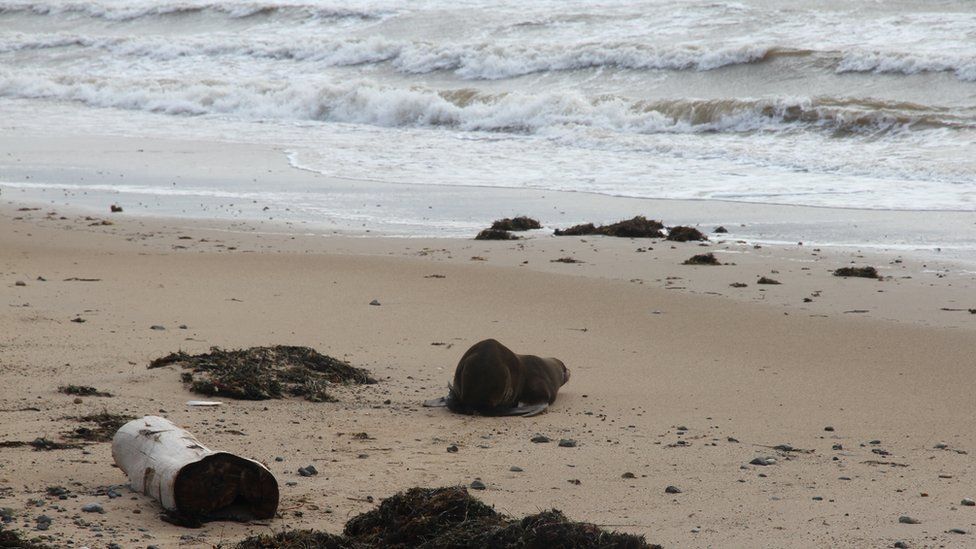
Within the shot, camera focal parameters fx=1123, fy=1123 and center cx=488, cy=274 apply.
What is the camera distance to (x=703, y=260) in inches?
374

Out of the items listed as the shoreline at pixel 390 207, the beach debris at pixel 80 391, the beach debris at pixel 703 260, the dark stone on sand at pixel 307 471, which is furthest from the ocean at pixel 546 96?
the dark stone on sand at pixel 307 471

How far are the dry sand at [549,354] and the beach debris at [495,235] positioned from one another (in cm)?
32

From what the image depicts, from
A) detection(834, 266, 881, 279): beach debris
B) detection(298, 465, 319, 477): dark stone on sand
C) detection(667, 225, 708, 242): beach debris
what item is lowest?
detection(298, 465, 319, 477): dark stone on sand

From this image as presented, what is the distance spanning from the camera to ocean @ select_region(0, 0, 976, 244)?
1449cm

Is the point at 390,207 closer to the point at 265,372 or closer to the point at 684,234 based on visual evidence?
the point at 684,234

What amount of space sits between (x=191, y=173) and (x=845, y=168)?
8.75 meters

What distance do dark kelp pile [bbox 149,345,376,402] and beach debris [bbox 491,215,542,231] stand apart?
4.74m

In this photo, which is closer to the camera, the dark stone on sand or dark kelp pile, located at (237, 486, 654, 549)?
dark kelp pile, located at (237, 486, 654, 549)

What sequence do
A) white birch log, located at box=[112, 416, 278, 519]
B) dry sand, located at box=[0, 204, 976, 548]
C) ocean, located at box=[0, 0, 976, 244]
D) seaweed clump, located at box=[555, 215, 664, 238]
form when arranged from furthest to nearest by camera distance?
ocean, located at box=[0, 0, 976, 244], seaweed clump, located at box=[555, 215, 664, 238], dry sand, located at box=[0, 204, 976, 548], white birch log, located at box=[112, 416, 278, 519]

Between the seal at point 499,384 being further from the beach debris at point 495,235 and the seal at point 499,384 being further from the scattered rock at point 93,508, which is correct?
the beach debris at point 495,235

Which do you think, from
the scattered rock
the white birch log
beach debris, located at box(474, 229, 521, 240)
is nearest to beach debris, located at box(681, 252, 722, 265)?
beach debris, located at box(474, 229, 521, 240)

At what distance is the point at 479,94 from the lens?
2275 centimetres

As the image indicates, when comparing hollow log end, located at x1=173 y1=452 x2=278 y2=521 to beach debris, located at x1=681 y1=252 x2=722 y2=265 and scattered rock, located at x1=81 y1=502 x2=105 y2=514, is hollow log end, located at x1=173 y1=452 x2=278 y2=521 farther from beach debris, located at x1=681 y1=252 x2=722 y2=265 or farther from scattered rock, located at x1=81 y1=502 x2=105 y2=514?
beach debris, located at x1=681 y1=252 x2=722 y2=265

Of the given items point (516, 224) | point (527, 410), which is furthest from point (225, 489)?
point (516, 224)
